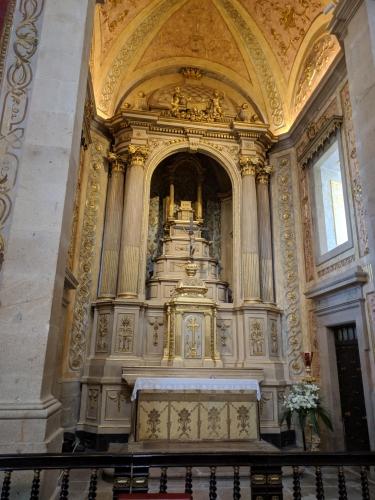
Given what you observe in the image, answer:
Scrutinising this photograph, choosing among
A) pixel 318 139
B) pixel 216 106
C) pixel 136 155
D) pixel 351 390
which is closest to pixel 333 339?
pixel 351 390

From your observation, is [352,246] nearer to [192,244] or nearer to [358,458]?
[192,244]

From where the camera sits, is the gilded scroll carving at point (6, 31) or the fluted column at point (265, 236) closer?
the gilded scroll carving at point (6, 31)

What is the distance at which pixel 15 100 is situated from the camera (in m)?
3.87

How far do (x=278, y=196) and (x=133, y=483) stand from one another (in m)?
7.98

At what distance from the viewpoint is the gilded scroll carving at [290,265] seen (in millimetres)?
8492

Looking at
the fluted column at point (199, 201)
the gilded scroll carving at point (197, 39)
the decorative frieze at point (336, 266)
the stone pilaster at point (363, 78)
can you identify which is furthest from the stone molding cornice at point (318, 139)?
the gilded scroll carving at point (197, 39)

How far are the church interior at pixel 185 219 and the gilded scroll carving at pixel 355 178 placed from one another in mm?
39

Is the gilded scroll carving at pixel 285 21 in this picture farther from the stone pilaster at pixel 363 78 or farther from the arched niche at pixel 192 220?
the stone pilaster at pixel 363 78

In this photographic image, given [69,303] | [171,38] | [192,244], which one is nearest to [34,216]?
[69,303]

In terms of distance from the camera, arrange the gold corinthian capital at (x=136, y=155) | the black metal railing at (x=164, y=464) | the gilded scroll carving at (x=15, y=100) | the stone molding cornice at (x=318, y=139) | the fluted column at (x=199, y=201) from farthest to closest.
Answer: the fluted column at (x=199, y=201), the gold corinthian capital at (x=136, y=155), the stone molding cornice at (x=318, y=139), the gilded scroll carving at (x=15, y=100), the black metal railing at (x=164, y=464)

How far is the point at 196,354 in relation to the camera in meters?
7.80

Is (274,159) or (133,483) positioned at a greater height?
(274,159)

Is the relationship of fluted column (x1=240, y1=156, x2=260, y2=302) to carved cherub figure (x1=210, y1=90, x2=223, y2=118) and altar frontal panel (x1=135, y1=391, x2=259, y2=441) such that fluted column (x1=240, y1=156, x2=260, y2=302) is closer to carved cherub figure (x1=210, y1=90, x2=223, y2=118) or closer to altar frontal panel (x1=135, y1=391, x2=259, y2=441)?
carved cherub figure (x1=210, y1=90, x2=223, y2=118)

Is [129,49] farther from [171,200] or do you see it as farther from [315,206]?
[315,206]
